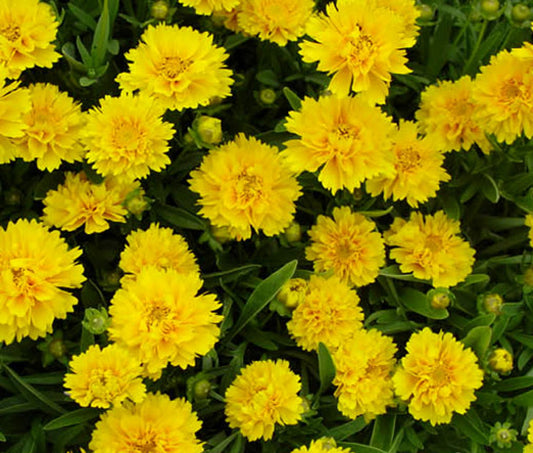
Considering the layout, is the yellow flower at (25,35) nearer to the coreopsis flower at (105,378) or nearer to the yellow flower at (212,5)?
the yellow flower at (212,5)

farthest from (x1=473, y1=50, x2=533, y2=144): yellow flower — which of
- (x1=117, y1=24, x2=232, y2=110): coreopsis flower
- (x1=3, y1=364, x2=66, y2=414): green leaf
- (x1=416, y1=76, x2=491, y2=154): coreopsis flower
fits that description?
(x1=3, y1=364, x2=66, y2=414): green leaf

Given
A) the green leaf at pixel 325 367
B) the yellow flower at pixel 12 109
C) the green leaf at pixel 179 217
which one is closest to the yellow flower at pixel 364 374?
the green leaf at pixel 325 367

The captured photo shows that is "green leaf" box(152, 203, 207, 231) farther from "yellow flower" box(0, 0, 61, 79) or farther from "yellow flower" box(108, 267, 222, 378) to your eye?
"yellow flower" box(0, 0, 61, 79)

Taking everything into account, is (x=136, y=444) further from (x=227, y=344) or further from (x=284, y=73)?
(x=284, y=73)

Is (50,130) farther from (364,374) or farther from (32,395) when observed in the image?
(364,374)

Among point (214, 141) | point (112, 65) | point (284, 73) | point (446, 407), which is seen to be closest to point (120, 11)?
point (112, 65)

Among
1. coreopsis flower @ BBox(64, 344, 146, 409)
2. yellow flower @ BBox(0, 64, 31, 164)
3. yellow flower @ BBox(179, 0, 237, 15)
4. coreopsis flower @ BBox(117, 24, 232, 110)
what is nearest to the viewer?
coreopsis flower @ BBox(64, 344, 146, 409)
